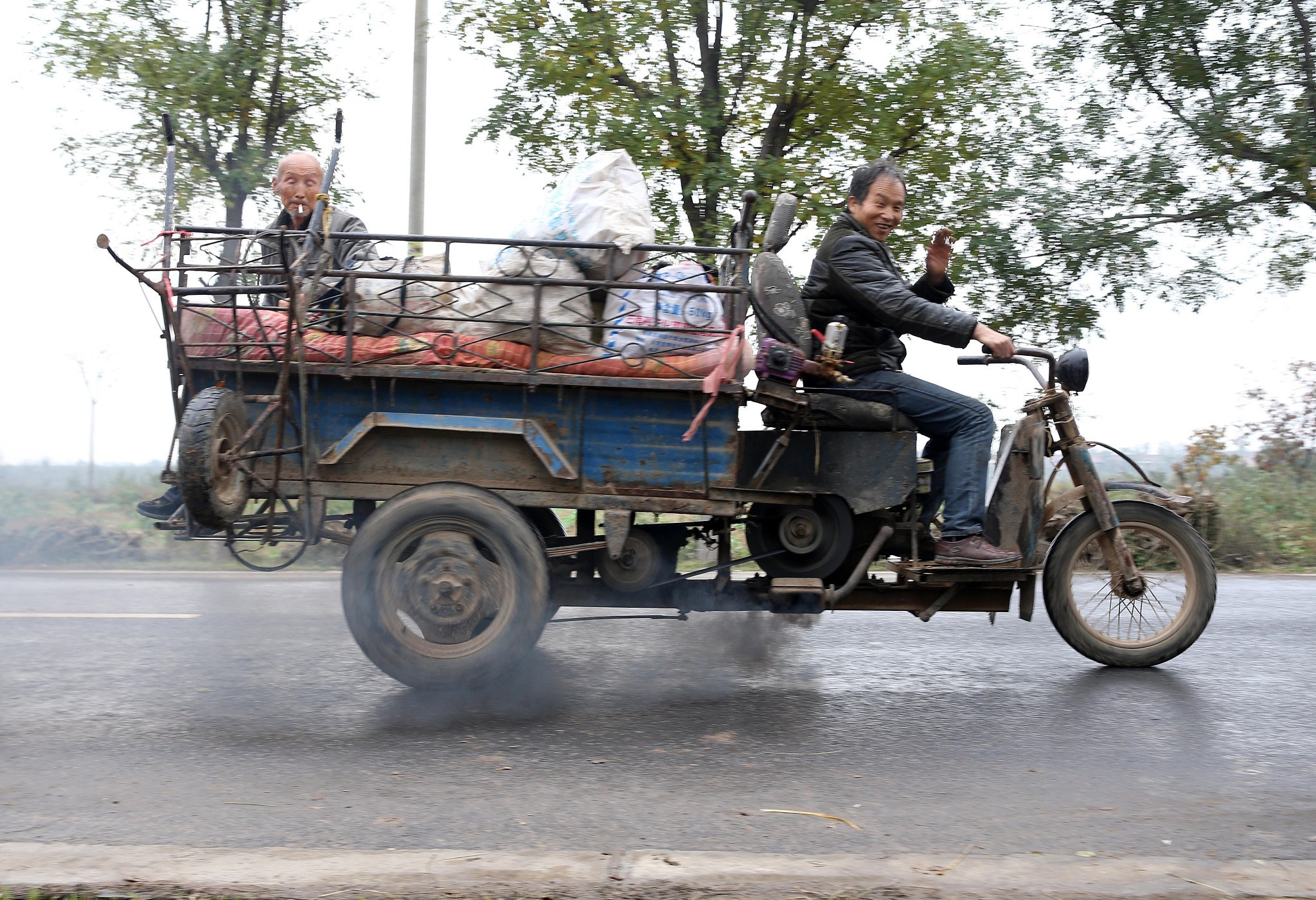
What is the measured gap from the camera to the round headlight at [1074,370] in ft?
16.9

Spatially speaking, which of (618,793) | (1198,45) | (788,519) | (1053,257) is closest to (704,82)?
(1053,257)

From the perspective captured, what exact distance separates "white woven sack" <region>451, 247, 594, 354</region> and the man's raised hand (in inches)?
73.2

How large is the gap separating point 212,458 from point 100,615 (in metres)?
3.07

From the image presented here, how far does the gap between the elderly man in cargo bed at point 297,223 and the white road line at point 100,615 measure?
144 centimetres

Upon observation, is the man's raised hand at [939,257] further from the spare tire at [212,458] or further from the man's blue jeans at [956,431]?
the spare tire at [212,458]

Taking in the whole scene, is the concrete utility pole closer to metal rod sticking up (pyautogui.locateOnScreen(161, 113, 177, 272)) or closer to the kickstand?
metal rod sticking up (pyautogui.locateOnScreen(161, 113, 177, 272))

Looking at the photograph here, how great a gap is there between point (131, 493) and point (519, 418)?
9043mm

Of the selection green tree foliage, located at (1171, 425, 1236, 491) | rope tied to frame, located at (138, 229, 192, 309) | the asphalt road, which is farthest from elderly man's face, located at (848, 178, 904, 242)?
green tree foliage, located at (1171, 425, 1236, 491)

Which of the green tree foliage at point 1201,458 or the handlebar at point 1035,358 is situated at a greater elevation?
the handlebar at point 1035,358

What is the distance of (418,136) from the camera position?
416 inches

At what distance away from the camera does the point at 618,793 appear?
3.71m

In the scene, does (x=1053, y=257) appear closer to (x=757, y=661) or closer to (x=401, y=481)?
(x=757, y=661)

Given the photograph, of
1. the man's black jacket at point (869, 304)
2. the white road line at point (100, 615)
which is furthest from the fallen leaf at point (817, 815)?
the white road line at point (100, 615)

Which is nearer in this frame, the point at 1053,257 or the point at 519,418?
the point at 519,418
